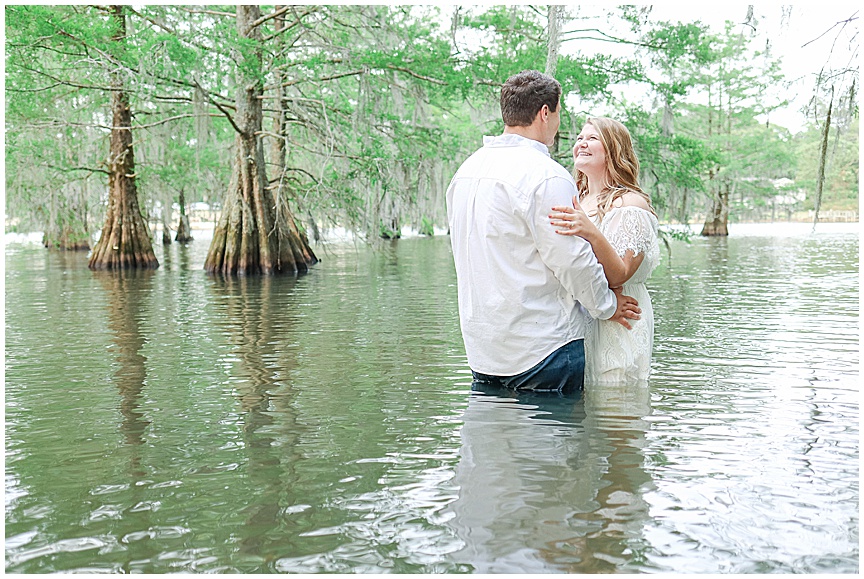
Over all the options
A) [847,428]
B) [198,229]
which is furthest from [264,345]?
[198,229]

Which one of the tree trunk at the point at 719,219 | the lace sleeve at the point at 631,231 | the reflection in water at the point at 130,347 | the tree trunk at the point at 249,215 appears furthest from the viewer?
the tree trunk at the point at 719,219

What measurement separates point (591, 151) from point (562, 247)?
676mm

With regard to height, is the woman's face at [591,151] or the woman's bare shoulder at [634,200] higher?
the woman's face at [591,151]

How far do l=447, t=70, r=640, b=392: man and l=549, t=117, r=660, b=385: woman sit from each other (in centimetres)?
12

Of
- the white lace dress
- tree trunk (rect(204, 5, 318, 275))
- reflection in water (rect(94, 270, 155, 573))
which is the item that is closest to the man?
the white lace dress

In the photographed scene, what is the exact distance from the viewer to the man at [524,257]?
150 inches

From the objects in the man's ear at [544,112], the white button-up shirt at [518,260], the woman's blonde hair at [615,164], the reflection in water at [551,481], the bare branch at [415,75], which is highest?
the bare branch at [415,75]

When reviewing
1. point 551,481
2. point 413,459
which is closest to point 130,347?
point 413,459

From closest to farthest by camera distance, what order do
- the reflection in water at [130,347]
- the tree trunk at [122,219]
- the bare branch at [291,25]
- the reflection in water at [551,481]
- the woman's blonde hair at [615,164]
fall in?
the reflection in water at [551,481]
the woman's blonde hair at [615,164]
the reflection in water at [130,347]
the bare branch at [291,25]
the tree trunk at [122,219]

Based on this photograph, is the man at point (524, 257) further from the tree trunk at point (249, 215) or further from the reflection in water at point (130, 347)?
the tree trunk at point (249, 215)

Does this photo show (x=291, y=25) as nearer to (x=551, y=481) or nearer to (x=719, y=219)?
(x=551, y=481)

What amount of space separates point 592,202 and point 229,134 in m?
24.5

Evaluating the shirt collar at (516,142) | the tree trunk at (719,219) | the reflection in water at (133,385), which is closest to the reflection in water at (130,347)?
the reflection in water at (133,385)

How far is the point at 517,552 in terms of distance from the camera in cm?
271
